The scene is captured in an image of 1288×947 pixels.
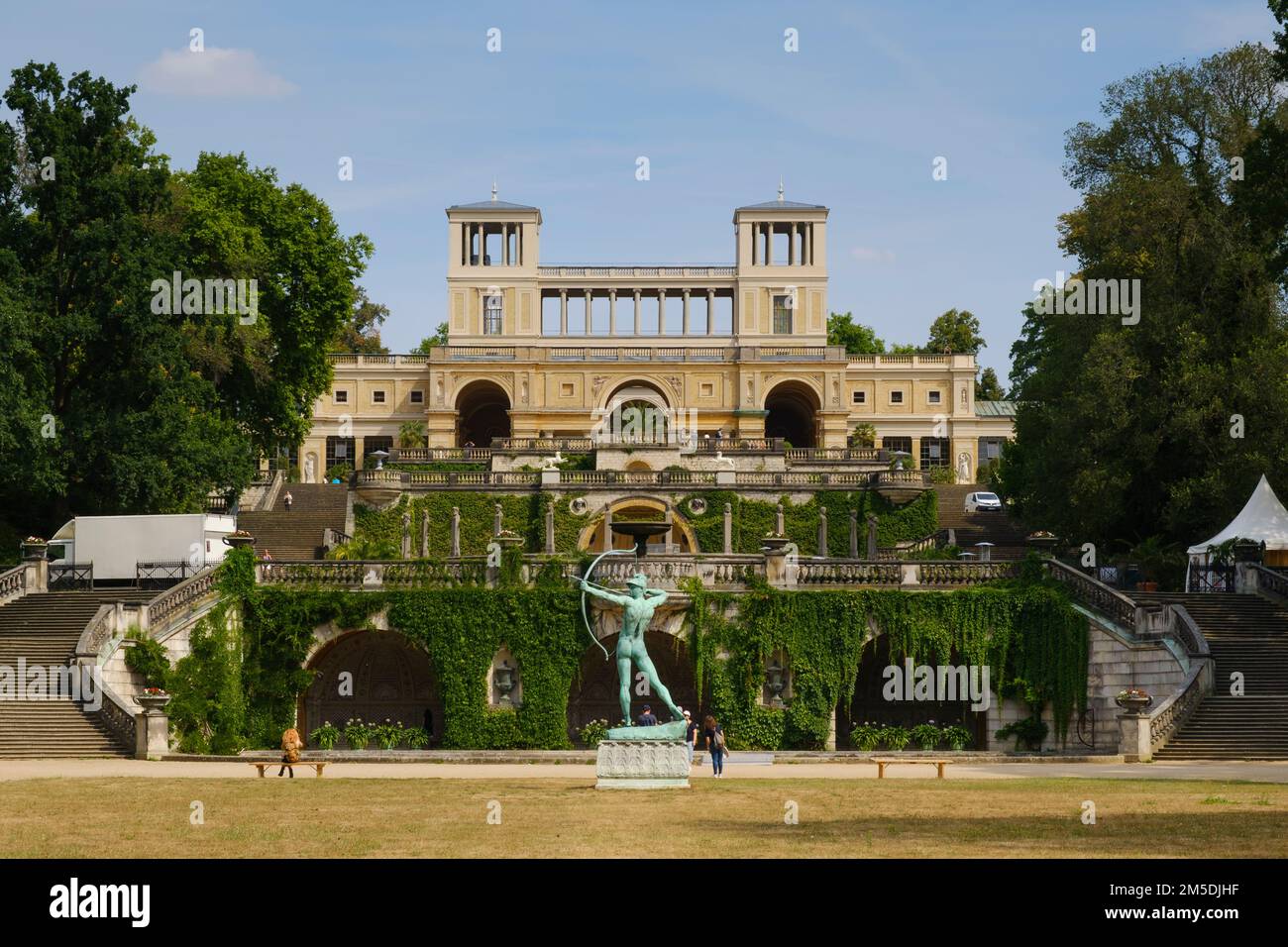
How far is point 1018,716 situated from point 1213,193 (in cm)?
1731

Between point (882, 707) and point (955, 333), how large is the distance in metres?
65.8

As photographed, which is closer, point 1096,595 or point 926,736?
point 926,736

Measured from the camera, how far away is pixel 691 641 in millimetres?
42438

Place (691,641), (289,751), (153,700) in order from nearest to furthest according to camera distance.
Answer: (289,751)
(153,700)
(691,641)

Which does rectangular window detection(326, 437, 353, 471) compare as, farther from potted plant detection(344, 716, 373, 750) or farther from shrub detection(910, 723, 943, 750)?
shrub detection(910, 723, 943, 750)

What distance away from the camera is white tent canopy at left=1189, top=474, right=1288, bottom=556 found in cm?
4350

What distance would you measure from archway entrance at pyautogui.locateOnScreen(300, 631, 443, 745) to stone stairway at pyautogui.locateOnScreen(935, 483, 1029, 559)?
704 inches

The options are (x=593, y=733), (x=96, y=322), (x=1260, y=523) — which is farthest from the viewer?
(x=96, y=322)

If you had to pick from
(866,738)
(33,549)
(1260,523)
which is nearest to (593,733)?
(866,738)

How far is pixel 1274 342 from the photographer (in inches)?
1922

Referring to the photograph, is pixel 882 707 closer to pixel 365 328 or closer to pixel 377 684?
pixel 377 684

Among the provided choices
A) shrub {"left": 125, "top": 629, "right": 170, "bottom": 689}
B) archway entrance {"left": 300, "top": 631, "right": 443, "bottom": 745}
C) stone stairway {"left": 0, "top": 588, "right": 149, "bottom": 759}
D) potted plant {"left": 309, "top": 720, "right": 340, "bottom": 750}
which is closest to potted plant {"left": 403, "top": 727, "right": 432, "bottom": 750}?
potted plant {"left": 309, "top": 720, "right": 340, "bottom": 750}

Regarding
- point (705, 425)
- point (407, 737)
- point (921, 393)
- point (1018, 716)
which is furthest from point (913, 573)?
point (921, 393)

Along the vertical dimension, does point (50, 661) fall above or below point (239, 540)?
below
